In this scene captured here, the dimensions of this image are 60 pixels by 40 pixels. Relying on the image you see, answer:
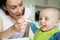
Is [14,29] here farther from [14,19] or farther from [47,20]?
[47,20]

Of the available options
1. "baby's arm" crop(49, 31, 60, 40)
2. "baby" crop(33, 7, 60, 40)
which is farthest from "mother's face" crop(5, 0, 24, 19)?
"baby's arm" crop(49, 31, 60, 40)

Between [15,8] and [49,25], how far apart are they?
0.24 meters

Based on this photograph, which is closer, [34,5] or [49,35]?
[49,35]

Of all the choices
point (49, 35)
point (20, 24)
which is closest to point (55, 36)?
point (49, 35)

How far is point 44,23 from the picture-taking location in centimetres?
101

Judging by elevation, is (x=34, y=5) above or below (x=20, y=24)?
above

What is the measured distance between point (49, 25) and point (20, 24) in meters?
0.17

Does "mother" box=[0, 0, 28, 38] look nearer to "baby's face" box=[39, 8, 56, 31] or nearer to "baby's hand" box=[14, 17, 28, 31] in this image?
"baby's hand" box=[14, 17, 28, 31]

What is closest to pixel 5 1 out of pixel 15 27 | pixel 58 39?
pixel 15 27

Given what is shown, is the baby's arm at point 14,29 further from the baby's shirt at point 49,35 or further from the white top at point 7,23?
the baby's shirt at point 49,35

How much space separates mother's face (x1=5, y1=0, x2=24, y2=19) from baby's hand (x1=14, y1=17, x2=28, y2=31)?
0.10ft

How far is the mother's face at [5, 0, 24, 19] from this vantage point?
1073 mm

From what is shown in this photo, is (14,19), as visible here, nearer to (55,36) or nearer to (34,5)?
(34,5)

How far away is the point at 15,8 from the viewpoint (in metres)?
1.07
